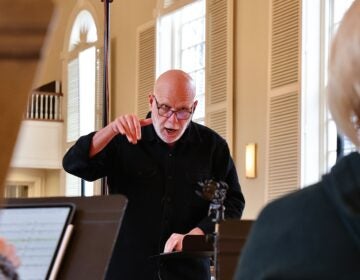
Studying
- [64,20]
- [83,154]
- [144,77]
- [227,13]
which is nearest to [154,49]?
[144,77]

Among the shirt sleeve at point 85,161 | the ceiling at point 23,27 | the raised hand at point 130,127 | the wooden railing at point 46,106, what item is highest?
the wooden railing at point 46,106

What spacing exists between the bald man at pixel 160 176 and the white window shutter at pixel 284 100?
Result: 4647mm

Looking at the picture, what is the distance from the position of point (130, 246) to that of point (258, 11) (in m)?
6.03

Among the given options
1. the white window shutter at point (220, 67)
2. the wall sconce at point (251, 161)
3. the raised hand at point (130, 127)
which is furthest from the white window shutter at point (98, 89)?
the raised hand at point (130, 127)

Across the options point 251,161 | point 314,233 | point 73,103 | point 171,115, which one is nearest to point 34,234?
point 314,233

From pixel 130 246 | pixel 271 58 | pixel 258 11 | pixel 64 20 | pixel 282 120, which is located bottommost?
pixel 130 246

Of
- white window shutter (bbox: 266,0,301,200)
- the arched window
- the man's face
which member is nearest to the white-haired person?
the man's face

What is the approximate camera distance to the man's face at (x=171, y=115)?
129 inches

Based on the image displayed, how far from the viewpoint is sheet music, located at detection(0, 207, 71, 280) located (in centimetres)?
178

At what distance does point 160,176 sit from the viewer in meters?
3.19

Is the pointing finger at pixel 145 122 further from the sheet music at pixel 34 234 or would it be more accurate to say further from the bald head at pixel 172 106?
the sheet music at pixel 34 234

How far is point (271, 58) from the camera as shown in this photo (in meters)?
8.36

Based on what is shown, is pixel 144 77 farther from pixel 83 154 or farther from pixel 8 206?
pixel 8 206

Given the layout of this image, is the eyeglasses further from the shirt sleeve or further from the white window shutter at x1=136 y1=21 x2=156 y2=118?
the white window shutter at x1=136 y1=21 x2=156 y2=118
